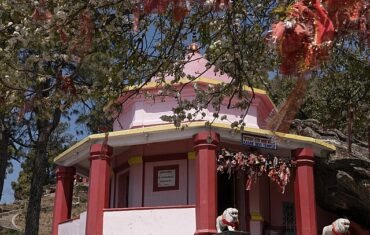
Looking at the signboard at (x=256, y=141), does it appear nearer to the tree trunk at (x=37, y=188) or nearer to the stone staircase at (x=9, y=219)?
the tree trunk at (x=37, y=188)

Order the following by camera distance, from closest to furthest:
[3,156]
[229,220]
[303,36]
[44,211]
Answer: [303,36] < [229,220] < [3,156] < [44,211]

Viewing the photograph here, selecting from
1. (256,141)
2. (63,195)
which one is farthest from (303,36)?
(63,195)

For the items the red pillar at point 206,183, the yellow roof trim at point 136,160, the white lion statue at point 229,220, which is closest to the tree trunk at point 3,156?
the yellow roof trim at point 136,160

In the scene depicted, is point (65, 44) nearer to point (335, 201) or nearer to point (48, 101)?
point (48, 101)

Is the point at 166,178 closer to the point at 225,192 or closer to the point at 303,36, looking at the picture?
the point at 225,192

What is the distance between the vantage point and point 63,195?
16.3 meters

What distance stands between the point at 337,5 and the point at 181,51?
4140 millimetres

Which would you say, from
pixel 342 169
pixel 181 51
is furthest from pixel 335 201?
pixel 181 51

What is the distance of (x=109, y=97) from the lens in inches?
288

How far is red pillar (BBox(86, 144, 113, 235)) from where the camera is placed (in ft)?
45.0

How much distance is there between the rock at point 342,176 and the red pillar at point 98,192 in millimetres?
4920

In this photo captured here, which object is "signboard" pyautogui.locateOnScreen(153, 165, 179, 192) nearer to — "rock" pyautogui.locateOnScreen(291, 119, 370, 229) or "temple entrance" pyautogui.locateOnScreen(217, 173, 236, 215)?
"temple entrance" pyautogui.locateOnScreen(217, 173, 236, 215)

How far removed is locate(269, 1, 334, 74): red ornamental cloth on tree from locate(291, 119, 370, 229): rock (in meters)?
11.1

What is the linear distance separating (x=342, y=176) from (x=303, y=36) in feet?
39.1
